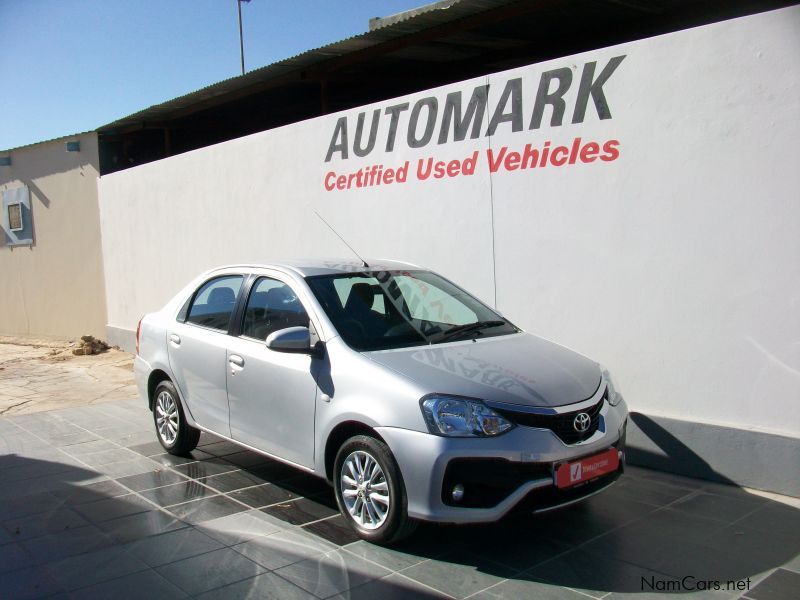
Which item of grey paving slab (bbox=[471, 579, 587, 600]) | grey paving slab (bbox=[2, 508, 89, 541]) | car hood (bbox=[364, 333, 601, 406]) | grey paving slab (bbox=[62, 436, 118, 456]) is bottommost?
grey paving slab (bbox=[471, 579, 587, 600])

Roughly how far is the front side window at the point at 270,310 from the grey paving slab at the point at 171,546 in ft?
4.56

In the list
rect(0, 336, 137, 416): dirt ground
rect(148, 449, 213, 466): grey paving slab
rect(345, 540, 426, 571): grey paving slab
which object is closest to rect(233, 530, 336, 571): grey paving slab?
rect(345, 540, 426, 571): grey paving slab

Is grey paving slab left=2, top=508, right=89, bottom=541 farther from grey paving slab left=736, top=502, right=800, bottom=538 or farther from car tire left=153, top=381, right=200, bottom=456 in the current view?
grey paving slab left=736, top=502, right=800, bottom=538

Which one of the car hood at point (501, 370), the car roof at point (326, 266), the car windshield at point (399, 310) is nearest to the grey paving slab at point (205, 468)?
the car roof at point (326, 266)

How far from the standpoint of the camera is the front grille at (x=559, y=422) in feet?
13.3

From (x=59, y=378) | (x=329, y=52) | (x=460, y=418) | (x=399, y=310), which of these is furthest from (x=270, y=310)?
(x=59, y=378)

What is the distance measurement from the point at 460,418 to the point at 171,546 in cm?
196

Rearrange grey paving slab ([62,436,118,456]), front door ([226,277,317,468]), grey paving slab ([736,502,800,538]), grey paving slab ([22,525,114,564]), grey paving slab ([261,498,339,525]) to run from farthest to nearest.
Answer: grey paving slab ([62,436,118,456]) < grey paving slab ([261,498,339,525]) < front door ([226,277,317,468]) < grey paving slab ([736,502,800,538]) < grey paving slab ([22,525,114,564])

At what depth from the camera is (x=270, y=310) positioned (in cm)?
535

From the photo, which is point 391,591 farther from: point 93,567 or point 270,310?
point 270,310

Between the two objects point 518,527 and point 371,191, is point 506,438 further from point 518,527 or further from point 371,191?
point 371,191

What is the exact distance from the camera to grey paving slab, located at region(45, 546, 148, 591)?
161 inches

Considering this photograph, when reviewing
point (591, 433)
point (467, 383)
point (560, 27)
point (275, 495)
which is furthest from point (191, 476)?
point (560, 27)

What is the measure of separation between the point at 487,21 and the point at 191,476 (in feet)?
19.0
